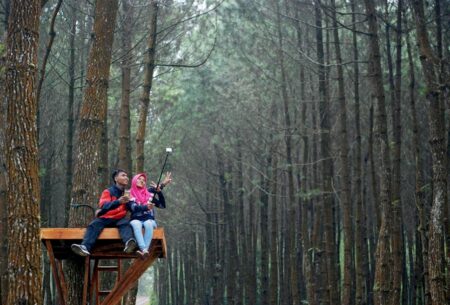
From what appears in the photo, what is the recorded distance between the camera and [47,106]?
1955 centimetres

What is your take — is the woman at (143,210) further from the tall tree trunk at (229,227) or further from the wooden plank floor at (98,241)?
the tall tree trunk at (229,227)

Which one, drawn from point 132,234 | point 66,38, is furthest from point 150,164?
point 132,234

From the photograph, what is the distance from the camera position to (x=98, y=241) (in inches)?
287

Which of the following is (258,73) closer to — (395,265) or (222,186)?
(222,186)

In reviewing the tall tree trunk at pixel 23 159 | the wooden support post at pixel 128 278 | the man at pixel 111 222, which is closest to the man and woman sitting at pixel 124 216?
the man at pixel 111 222

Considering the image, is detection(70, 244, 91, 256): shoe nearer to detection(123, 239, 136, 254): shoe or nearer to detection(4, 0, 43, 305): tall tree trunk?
detection(123, 239, 136, 254): shoe

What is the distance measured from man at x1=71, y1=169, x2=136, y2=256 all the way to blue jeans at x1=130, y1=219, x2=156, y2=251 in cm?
7

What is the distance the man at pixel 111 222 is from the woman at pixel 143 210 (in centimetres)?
9

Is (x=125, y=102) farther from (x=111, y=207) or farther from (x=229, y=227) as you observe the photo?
(x=229, y=227)

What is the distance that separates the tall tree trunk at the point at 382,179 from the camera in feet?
35.2

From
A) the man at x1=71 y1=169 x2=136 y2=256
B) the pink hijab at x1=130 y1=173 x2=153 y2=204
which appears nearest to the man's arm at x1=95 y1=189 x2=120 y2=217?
the man at x1=71 y1=169 x2=136 y2=256

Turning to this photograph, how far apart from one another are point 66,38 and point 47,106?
106 inches

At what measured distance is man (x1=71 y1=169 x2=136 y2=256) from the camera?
7.01 metres

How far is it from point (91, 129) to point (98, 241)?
5.09 feet
